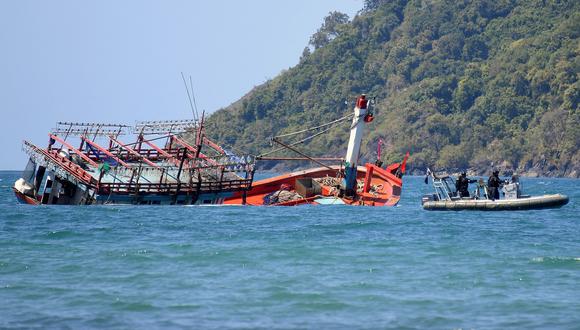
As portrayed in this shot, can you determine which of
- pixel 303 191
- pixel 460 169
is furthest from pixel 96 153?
pixel 460 169

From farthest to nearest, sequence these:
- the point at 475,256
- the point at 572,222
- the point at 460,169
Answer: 1. the point at 460,169
2. the point at 572,222
3. the point at 475,256

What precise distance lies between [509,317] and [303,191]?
1298 inches

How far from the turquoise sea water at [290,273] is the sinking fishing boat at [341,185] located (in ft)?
28.9

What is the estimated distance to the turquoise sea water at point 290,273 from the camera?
73.8ft

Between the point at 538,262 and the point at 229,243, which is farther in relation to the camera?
the point at 229,243

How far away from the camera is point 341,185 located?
5434cm

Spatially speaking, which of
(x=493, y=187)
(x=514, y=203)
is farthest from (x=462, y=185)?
(x=514, y=203)

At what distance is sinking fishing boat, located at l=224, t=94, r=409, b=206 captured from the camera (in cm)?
5394

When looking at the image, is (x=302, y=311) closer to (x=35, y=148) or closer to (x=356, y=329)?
(x=356, y=329)

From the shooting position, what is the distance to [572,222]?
45.3 m

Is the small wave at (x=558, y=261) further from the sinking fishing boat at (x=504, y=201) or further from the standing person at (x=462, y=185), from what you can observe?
the standing person at (x=462, y=185)

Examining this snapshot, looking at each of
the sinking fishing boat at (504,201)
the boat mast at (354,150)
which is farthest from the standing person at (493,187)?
the boat mast at (354,150)

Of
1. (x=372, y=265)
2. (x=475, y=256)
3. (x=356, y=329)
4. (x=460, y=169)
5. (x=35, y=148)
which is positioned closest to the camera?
(x=356, y=329)

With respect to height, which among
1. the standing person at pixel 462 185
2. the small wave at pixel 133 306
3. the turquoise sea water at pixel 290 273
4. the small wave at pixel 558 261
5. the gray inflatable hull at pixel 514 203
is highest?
the standing person at pixel 462 185
